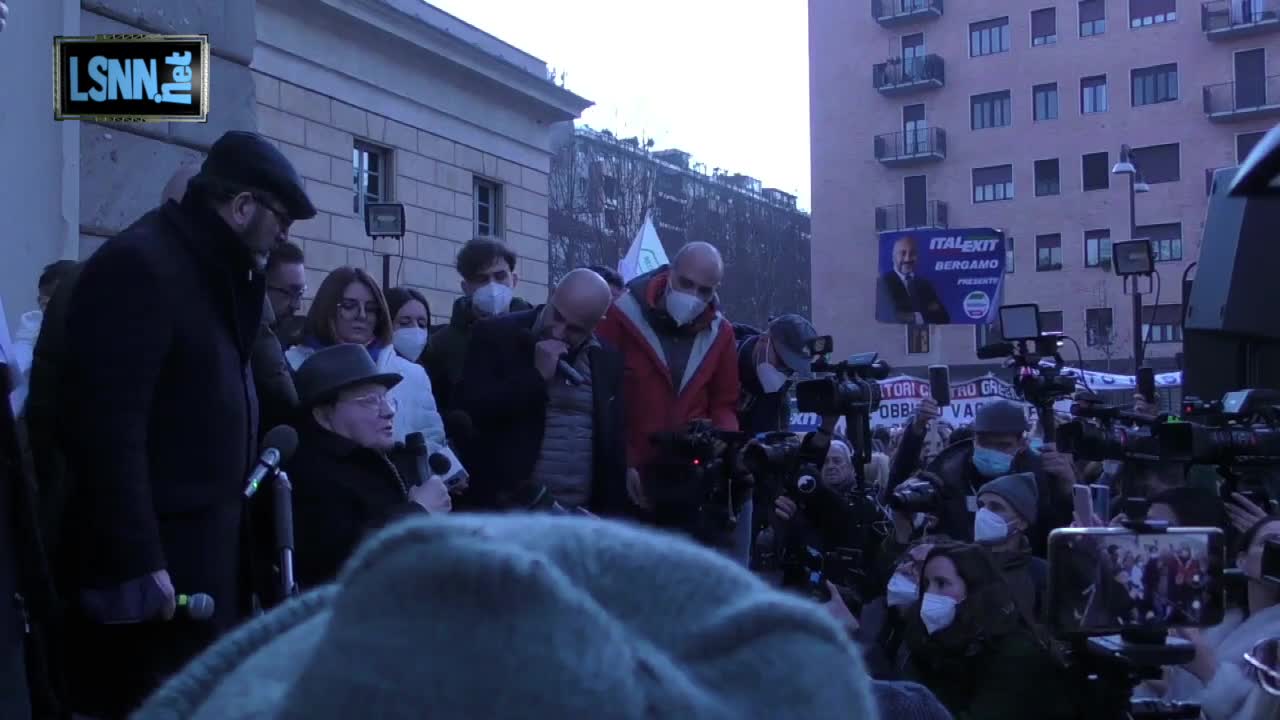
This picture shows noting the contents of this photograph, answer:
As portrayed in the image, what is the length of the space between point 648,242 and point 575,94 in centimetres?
1182

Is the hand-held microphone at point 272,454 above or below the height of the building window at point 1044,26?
below

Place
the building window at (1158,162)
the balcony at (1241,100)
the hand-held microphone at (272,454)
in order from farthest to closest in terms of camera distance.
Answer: the building window at (1158,162), the balcony at (1241,100), the hand-held microphone at (272,454)

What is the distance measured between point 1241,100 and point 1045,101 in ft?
20.8

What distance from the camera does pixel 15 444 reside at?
2842 millimetres

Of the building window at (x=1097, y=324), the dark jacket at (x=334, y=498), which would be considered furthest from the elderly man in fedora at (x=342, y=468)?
the building window at (x=1097, y=324)

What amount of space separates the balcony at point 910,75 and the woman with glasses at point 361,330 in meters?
45.0

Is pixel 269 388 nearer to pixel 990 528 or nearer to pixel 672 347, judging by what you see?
pixel 672 347

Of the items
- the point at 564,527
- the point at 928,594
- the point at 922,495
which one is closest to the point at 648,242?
the point at 922,495

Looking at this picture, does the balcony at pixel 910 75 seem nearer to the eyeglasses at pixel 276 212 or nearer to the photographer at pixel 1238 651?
the photographer at pixel 1238 651

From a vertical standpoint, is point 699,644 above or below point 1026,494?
above

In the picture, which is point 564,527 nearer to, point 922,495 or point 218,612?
point 218,612

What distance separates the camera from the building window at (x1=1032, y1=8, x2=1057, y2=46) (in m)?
45.8

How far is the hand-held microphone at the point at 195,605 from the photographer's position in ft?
9.71

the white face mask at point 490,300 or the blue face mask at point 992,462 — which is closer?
the white face mask at point 490,300
